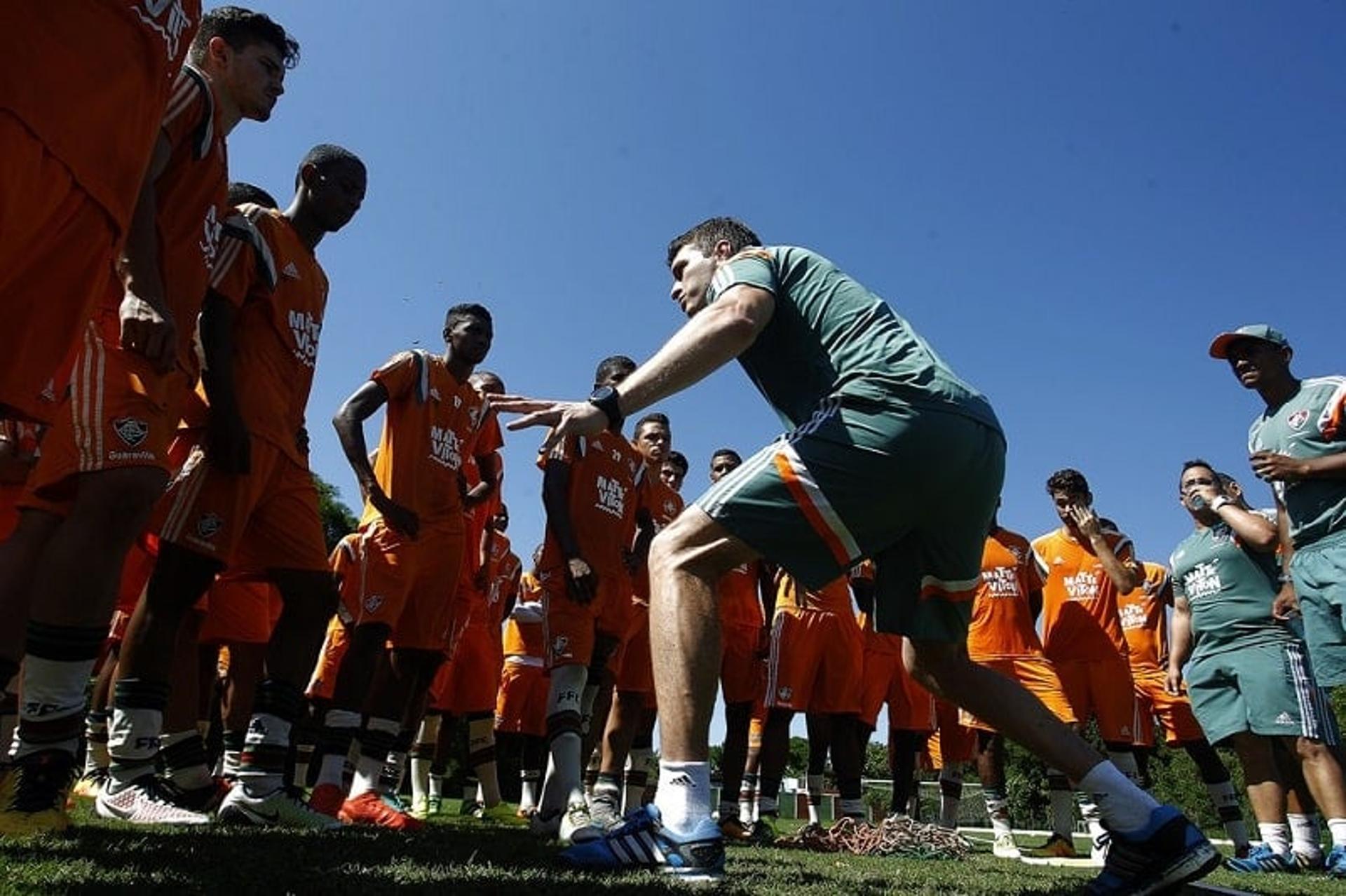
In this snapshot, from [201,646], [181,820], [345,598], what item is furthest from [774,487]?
[201,646]

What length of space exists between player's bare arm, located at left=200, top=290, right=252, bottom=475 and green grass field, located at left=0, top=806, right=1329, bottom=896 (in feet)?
4.73

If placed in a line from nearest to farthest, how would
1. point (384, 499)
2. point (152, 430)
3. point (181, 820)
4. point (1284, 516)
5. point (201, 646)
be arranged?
point (152, 430) < point (181, 820) < point (384, 499) < point (1284, 516) < point (201, 646)

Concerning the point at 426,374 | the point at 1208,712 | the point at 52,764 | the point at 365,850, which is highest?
the point at 426,374

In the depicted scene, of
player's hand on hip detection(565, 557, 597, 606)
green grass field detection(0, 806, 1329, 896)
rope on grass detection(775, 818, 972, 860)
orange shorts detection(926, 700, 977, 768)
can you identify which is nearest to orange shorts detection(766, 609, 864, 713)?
rope on grass detection(775, 818, 972, 860)

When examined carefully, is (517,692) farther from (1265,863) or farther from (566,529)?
(1265,863)

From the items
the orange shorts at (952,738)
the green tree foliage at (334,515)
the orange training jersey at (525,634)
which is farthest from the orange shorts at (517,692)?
the green tree foliage at (334,515)

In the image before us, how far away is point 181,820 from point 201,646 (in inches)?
112

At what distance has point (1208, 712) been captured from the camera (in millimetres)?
7117

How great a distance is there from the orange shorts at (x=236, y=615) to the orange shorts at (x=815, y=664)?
4417mm

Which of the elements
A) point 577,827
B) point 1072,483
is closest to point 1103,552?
point 1072,483

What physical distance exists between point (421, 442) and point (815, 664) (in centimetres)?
451

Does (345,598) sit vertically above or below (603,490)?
below

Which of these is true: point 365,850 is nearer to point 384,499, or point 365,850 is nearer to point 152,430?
point 152,430

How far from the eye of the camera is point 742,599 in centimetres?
970
